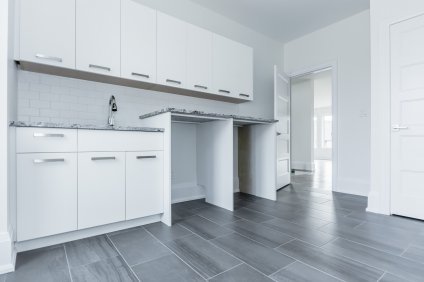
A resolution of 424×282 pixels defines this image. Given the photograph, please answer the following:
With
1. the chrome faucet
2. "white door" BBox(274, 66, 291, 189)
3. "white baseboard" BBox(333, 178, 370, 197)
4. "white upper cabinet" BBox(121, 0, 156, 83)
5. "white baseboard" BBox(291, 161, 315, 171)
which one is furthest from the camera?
"white baseboard" BBox(291, 161, 315, 171)

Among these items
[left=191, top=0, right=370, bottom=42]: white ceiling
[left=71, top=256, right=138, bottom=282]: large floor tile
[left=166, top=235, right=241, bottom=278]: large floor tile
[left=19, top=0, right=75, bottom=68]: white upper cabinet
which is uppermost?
[left=191, top=0, right=370, bottom=42]: white ceiling

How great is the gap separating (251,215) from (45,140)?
6.07 ft

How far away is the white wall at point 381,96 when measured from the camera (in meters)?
2.40

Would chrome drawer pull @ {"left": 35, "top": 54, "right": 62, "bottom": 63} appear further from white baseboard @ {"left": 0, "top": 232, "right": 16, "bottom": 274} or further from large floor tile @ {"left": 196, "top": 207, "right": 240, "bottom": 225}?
large floor tile @ {"left": 196, "top": 207, "right": 240, "bottom": 225}

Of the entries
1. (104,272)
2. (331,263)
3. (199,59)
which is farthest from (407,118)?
(104,272)

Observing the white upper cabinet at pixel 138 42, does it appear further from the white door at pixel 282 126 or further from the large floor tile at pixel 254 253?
the white door at pixel 282 126

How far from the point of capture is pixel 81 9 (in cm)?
191

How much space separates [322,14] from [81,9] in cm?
317

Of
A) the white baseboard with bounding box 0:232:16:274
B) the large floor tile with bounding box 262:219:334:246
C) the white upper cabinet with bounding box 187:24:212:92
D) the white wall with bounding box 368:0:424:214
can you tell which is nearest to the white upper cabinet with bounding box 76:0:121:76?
the white upper cabinet with bounding box 187:24:212:92

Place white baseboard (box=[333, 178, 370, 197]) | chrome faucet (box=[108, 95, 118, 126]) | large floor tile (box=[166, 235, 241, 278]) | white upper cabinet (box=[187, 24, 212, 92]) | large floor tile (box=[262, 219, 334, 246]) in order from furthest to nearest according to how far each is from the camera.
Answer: white baseboard (box=[333, 178, 370, 197])
white upper cabinet (box=[187, 24, 212, 92])
chrome faucet (box=[108, 95, 118, 126])
large floor tile (box=[262, 219, 334, 246])
large floor tile (box=[166, 235, 241, 278])

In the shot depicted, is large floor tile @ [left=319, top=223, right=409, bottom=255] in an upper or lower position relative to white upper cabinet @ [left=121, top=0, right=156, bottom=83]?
lower

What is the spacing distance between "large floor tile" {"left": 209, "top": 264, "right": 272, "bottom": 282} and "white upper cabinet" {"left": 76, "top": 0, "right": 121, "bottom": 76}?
1.84 meters

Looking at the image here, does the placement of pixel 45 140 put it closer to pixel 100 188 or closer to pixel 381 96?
pixel 100 188

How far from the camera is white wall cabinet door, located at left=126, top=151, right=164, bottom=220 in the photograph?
1.90 meters
